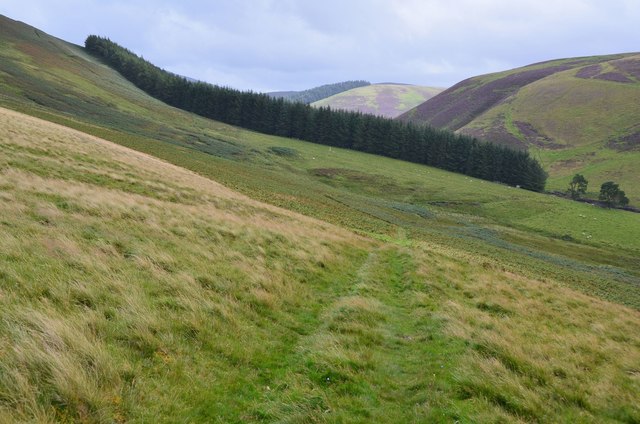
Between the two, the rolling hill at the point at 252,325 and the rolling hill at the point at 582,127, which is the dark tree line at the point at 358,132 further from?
the rolling hill at the point at 252,325

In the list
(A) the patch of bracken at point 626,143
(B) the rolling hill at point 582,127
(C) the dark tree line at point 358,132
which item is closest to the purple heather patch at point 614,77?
(B) the rolling hill at point 582,127

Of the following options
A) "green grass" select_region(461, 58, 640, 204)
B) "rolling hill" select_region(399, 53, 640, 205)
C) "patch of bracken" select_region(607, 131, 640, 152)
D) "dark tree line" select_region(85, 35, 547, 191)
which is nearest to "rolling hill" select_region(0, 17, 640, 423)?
"dark tree line" select_region(85, 35, 547, 191)

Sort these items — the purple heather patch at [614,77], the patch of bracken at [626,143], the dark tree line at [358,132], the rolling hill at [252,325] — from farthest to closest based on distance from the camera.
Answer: the purple heather patch at [614,77] < the patch of bracken at [626,143] < the dark tree line at [358,132] < the rolling hill at [252,325]

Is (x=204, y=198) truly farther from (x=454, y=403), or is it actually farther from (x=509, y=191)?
(x=509, y=191)

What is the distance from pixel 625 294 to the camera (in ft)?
113

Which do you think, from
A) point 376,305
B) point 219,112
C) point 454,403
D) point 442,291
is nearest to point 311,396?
point 454,403

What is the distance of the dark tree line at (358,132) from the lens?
126 metres

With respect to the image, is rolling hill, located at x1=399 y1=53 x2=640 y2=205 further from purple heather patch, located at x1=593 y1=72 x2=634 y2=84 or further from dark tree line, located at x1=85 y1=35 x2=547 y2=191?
dark tree line, located at x1=85 y1=35 x2=547 y2=191

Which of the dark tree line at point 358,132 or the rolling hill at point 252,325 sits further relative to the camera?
the dark tree line at point 358,132

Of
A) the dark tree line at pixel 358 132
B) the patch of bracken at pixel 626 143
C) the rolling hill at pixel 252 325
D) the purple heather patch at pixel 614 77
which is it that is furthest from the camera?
the purple heather patch at pixel 614 77

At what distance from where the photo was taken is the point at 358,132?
13662cm

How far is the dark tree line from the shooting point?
412 feet

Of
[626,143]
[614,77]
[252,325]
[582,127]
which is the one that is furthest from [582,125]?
[252,325]

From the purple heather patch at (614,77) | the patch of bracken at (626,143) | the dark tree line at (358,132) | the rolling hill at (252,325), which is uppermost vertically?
the purple heather patch at (614,77)
